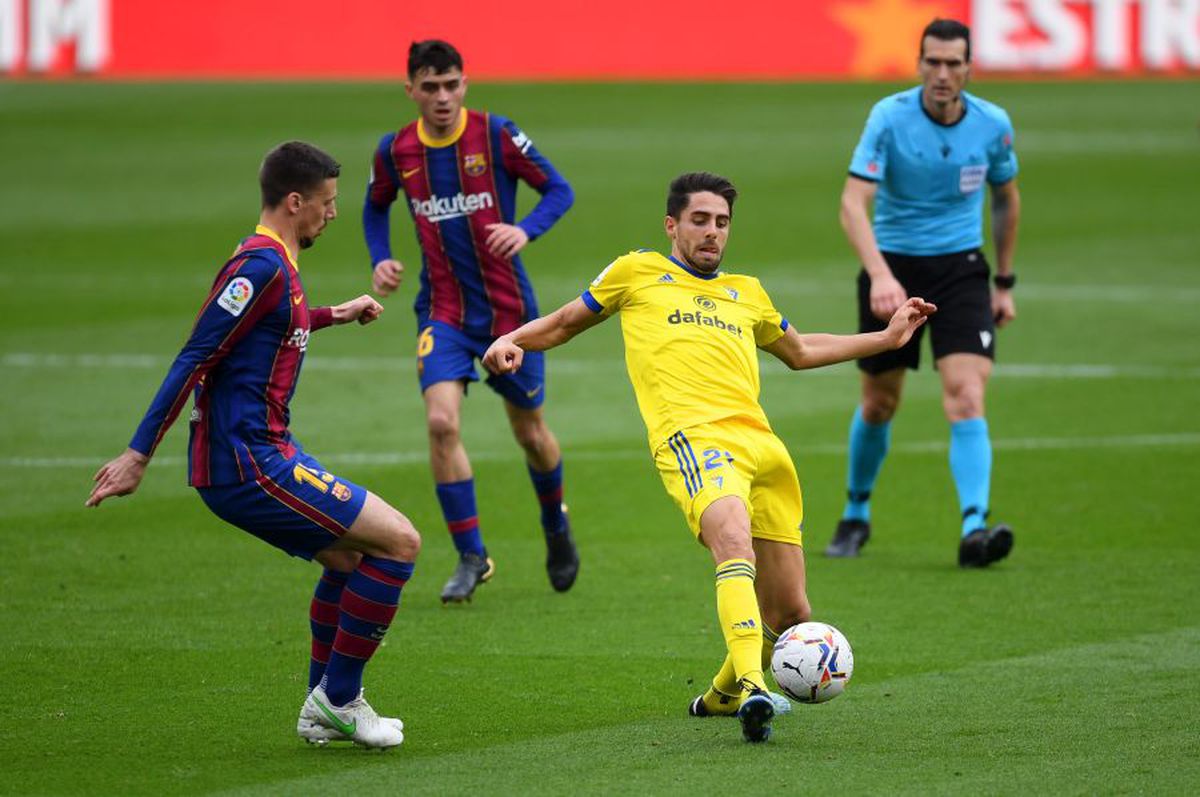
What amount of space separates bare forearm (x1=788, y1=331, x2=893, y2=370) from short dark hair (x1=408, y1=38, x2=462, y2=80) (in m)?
2.78

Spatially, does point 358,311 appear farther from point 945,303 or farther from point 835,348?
point 945,303

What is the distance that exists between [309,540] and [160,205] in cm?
2017

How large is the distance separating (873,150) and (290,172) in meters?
4.32

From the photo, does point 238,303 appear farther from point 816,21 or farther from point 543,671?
point 816,21

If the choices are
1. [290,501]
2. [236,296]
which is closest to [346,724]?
[290,501]

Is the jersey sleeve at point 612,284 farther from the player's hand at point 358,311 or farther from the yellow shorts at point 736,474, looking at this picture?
the player's hand at point 358,311

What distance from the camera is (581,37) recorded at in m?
37.0

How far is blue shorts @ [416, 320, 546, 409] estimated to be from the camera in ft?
31.1

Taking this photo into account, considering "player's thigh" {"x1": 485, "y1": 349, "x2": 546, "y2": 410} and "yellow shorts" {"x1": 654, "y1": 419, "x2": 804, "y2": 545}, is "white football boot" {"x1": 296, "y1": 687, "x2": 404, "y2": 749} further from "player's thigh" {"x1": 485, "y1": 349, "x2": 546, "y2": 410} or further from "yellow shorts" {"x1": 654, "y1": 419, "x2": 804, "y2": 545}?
"player's thigh" {"x1": 485, "y1": 349, "x2": 546, "y2": 410}

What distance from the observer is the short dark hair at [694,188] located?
277 inches

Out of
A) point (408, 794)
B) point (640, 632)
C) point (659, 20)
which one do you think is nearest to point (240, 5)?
point (659, 20)

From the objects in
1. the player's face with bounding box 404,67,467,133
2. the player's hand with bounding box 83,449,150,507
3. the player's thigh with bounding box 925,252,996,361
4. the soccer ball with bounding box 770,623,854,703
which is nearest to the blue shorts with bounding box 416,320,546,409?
the player's face with bounding box 404,67,467,133

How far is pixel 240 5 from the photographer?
36.7 metres

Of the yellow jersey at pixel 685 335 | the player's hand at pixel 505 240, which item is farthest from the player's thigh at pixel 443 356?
the yellow jersey at pixel 685 335
